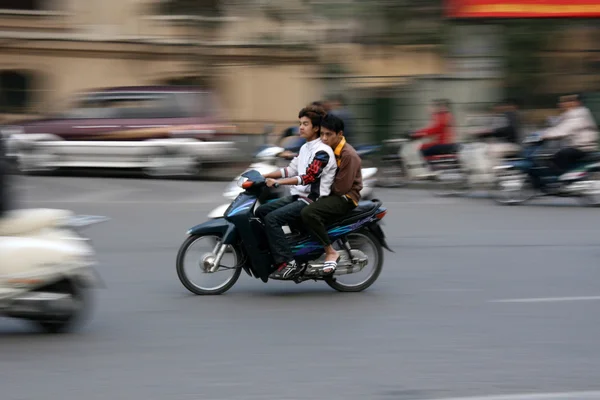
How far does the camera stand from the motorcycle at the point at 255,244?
802 centimetres

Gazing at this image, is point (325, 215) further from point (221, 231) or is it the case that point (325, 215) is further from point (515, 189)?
point (515, 189)

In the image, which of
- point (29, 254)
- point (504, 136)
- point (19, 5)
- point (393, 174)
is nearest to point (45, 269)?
point (29, 254)

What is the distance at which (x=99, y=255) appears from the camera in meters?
10.2

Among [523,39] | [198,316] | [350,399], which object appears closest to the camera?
[350,399]

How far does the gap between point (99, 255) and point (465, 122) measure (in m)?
12.1

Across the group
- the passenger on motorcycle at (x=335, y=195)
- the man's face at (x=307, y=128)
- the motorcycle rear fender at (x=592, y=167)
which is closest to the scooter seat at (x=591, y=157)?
the motorcycle rear fender at (x=592, y=167)

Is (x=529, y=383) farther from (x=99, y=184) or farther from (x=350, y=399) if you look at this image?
(x=99, y=184)

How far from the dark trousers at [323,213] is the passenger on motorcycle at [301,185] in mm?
83

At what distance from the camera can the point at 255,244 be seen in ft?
26.3

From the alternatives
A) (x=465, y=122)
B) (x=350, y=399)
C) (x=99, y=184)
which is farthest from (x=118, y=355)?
(x=465, y=122)

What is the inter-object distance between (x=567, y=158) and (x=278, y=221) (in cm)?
755

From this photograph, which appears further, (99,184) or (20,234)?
(99,184)

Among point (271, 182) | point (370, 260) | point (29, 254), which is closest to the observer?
point (29, 254)

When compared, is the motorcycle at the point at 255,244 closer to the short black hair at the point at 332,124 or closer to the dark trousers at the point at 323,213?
the dark trousers at the point at 323,213
